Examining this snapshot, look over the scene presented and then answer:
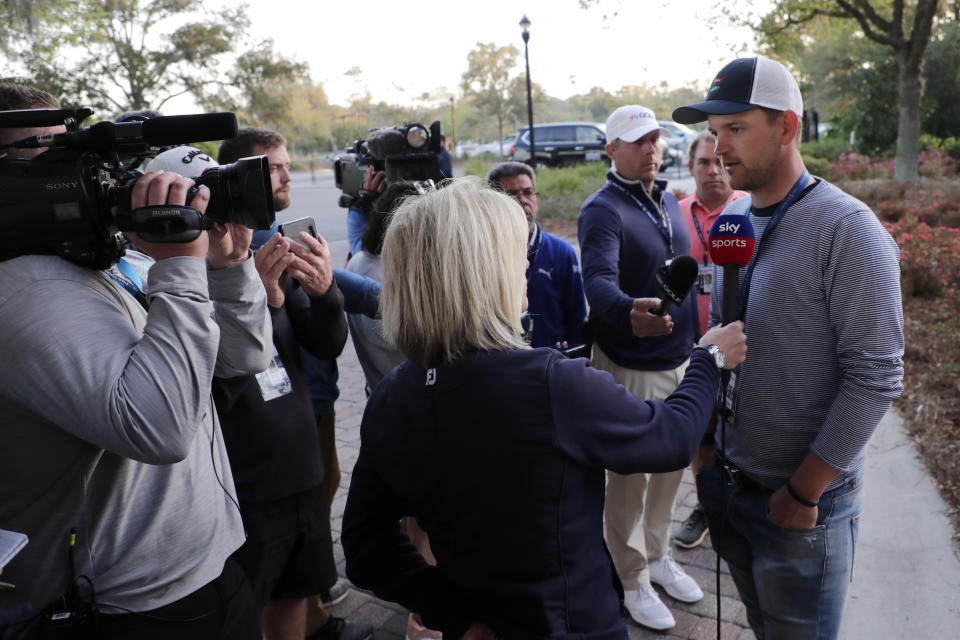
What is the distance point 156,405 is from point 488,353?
2.23ft

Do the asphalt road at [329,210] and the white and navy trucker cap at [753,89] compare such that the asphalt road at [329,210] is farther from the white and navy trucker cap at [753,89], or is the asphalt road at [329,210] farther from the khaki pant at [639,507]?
the white and navy trucker cap at [753,89]

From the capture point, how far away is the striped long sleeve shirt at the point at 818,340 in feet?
6.07

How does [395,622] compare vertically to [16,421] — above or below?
below

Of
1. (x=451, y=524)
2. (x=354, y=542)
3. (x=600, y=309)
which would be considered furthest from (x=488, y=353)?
(x=600, y=309)

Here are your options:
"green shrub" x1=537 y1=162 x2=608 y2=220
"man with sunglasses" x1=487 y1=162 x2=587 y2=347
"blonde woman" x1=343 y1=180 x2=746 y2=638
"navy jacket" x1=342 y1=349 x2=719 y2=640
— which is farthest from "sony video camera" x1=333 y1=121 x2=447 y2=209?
"green shrub" x1=537 y1=162 x2=608 y2=220

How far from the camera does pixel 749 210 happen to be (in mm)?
2275

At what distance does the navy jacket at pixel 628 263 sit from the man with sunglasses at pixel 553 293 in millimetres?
110

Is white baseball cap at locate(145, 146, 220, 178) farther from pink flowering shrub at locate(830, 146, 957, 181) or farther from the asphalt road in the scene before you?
pink flowering shrub at locate(830, 146, 957, 181)

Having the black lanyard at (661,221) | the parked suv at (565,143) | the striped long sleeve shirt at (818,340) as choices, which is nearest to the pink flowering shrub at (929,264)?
the black lanyard at (661,221)

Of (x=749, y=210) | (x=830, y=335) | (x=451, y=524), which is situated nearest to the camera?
(x=451, y=524)

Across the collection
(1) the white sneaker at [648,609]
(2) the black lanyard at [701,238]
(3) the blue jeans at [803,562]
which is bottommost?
(1) the white sneaker at [648,609]

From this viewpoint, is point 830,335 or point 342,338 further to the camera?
point 342,338

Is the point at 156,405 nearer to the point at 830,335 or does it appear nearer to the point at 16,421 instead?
the point at 16,421

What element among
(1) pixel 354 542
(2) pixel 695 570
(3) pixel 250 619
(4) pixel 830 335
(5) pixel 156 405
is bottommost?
(2) pixel 695 570
